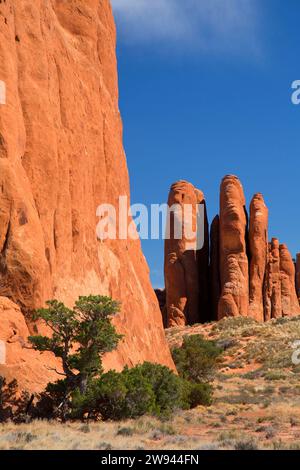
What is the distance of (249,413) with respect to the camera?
20031mm

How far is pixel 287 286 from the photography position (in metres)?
66.0

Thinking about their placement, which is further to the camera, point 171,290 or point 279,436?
point 171,290

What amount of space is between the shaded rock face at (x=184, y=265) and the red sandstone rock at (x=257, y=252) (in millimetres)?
6359

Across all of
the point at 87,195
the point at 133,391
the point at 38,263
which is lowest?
the point at 133,391

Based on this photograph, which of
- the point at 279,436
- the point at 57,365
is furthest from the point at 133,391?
the point at 279,436

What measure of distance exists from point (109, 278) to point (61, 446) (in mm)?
10663

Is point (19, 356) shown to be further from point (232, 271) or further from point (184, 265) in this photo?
point (184, 265)

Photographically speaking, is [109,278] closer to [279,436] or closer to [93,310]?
[93,310]

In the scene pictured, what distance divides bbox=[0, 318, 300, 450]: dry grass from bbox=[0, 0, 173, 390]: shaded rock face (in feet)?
12.3

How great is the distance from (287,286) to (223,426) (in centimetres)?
5152

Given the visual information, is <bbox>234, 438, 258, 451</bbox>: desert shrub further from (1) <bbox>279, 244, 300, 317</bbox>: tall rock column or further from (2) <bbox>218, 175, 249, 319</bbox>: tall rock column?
(1) <bbox>279, 244, 300, 317</bbox>: tall rock column

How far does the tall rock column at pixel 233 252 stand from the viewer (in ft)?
188

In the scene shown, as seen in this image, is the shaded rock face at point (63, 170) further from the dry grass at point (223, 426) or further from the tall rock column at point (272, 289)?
the tall rock column at point (272, 289)

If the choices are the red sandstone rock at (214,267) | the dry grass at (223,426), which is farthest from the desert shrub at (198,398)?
the red sandstone rock at (214,267)
